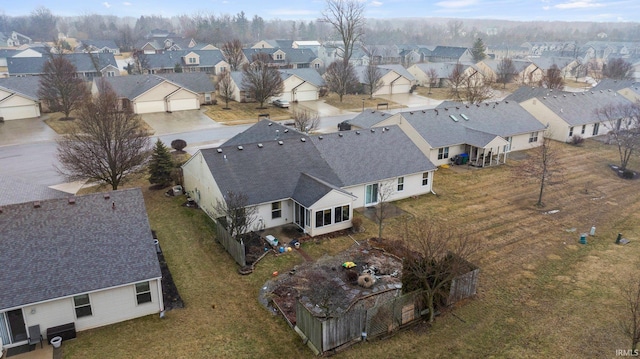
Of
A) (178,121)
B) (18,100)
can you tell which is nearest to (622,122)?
(178,121)

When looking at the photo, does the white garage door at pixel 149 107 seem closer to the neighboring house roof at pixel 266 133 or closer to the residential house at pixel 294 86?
the residential house at pixel 294 86

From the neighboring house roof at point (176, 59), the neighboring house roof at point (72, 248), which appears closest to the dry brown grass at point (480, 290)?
the neighboring house roof at point (72, 248)

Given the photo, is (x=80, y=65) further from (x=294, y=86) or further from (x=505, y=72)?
(x=505, y=72)

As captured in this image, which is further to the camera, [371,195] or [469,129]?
[469,129]

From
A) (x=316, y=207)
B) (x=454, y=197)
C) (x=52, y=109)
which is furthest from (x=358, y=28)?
(x=316, y=207)

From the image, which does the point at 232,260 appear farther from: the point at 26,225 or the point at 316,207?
the point at 26,225
